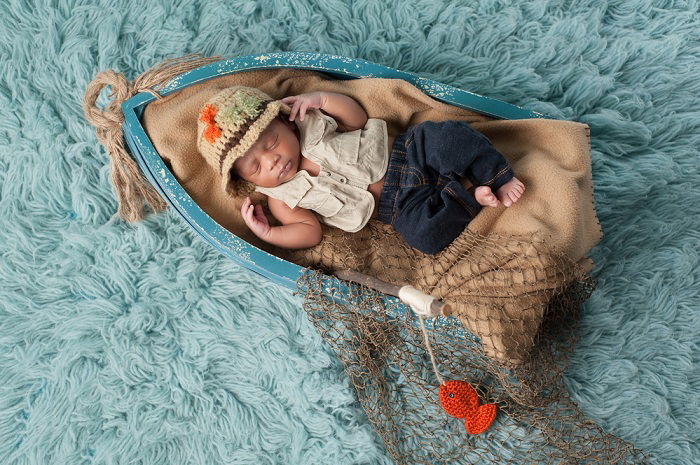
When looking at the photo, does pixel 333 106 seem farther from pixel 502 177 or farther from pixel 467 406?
pixel 467 406

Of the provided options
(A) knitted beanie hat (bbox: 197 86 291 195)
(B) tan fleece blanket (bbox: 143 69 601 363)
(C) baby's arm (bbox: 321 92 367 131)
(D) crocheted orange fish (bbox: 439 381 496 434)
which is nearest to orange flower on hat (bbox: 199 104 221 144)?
(A) knitted beanie hat (bbox: 197 86 291 195)

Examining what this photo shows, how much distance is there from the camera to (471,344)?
5.40 feet

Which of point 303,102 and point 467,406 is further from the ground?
point 303,102

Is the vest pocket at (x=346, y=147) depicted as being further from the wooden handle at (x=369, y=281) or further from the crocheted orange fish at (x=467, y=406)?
the crocheted orange fish at (x=467, y=406)

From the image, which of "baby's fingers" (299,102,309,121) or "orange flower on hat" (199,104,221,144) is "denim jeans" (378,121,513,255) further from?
"orange flower on hat" (199,104,221,144)

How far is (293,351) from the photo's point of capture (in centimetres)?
191

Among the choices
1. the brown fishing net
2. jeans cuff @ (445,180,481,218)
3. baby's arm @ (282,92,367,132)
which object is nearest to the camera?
the brown fishing net

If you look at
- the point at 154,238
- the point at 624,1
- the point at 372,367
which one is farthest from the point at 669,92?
the point at 154,238

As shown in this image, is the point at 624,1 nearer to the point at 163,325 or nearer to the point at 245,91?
the point at 245,91

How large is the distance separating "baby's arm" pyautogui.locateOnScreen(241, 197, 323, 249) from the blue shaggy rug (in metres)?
0.23

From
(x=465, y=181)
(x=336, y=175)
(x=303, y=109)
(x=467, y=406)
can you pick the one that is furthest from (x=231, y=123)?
(x=467, y=406)

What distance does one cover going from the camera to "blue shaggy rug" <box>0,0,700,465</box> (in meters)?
1.85

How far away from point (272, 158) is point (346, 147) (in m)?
0.21

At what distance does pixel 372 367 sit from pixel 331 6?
43.2 inches
